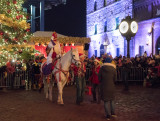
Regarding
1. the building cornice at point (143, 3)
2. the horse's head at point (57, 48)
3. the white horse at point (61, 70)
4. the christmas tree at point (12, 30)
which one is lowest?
the white horse at point (61, 70)

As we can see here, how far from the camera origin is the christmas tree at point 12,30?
1707 centimetres

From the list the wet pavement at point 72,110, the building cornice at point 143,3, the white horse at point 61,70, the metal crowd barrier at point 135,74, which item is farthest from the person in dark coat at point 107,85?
the building cornice at point 143,3

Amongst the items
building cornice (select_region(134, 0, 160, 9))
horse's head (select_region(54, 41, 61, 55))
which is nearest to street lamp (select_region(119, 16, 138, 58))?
building cornice (select_region(134, 0, 160, 9))

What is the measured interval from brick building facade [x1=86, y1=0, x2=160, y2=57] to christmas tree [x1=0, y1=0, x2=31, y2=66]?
15962mm

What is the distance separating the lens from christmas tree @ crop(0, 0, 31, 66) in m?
17.1

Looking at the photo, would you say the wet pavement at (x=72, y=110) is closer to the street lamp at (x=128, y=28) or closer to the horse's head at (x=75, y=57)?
the horse's head at (x=75, y=57)

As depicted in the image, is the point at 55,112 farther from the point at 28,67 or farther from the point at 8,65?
the point at 28,67

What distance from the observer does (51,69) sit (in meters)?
11.8

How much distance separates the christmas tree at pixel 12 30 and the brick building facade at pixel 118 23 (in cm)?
1596

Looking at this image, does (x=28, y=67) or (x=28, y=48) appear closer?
(x=28, y=67)

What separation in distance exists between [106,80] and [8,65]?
876 centimetres

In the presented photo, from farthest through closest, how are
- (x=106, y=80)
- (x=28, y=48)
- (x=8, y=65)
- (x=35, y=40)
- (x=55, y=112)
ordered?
(x=35, y=40) → (x=28, y=48) → (x=8, y=65) → (x=55, y=112) → (x=106, y=80)

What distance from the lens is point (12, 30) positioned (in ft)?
59.3

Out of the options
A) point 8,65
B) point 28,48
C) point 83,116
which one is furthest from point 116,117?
point 28,48
